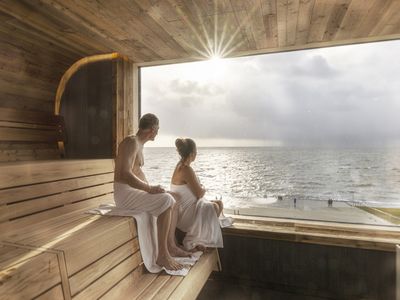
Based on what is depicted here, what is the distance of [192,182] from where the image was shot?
2.53 m

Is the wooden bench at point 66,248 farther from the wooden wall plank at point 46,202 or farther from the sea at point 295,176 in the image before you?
the sea at point 295,176

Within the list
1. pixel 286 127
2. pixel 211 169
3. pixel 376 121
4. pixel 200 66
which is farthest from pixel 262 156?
pixel 200 66

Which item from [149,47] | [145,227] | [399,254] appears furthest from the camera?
[149,47]

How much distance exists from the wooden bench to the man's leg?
0.11m

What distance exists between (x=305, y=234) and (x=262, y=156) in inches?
1697

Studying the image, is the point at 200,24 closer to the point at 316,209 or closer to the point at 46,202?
the point at 46,202

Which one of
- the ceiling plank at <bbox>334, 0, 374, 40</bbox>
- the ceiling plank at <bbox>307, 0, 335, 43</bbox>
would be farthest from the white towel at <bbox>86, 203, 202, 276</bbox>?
the ceiling plank at <bbox>334, 0, 374, 40</bbox>

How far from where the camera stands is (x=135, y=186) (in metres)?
2.27

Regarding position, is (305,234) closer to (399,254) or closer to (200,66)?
(399,254)

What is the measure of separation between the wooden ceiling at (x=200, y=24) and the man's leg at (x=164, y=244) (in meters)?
1.89

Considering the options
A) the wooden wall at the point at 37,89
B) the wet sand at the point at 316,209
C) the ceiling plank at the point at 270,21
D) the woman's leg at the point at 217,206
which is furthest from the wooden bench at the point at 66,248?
the wet sand at the point at 316,209

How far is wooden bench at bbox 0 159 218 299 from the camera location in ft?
4.27

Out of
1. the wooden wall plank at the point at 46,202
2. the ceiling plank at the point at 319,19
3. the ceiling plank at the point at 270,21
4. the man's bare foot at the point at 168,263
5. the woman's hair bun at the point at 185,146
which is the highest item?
the ceiling plank at the point at 319,19

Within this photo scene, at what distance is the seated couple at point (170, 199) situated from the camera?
2.22 meters
